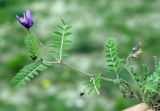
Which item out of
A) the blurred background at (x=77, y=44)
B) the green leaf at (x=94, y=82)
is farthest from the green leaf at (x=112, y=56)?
the blurred background at (x=77, y=44)

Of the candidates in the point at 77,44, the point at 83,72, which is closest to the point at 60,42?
the point at 83,72

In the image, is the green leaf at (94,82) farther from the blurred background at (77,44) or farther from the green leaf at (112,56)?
the blurred background at (77,44)

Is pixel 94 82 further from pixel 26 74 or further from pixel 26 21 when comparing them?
pixel 26 21

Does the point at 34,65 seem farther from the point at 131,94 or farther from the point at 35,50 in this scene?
the point at 131,94

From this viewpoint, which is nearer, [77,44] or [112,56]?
[112,56]

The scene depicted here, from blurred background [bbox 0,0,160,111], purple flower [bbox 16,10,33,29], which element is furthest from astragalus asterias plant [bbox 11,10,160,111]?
blurred background [bbox 0,0,160,111]

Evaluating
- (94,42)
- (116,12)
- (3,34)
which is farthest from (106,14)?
(3,34)

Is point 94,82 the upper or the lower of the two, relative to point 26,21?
lower

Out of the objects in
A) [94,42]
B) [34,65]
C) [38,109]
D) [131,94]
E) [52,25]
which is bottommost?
[131,94]
